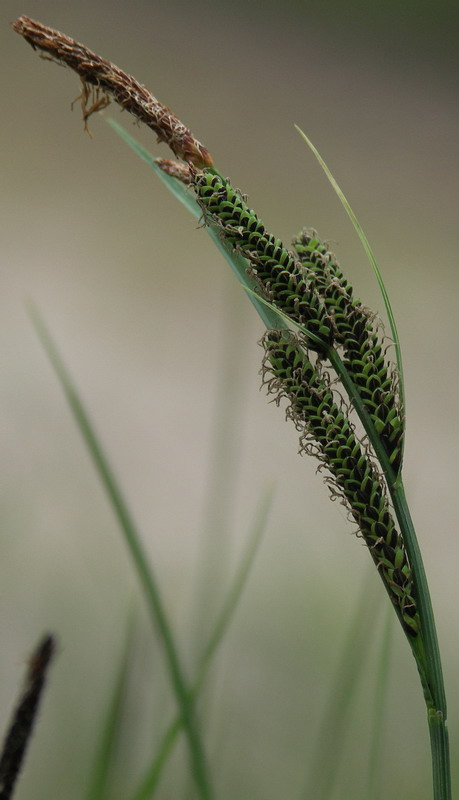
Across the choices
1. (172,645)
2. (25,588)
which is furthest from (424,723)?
(172,645)

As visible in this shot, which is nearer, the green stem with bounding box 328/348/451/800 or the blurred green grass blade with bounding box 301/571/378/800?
the green stem with bounding box 328/348/451/800

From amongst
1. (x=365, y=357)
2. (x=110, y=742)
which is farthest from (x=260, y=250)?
(x=110, y=742)

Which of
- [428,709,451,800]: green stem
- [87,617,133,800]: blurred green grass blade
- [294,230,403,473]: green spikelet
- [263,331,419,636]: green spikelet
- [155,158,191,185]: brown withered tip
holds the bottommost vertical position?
[87,617,133,800]: blurred green grass blade

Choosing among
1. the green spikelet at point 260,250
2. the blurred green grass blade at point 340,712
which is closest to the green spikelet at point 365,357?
the green spikelet at point 260,250

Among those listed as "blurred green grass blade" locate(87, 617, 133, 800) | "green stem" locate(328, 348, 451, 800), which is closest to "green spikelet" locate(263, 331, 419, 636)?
"green stem" locate(328, 348, 451, 800)

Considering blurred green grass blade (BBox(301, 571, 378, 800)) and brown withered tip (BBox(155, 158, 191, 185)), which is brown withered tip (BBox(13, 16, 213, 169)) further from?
blurred green grass blade (BBox(301, 571, 378, 800))

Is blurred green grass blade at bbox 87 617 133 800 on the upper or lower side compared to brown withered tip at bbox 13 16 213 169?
lower

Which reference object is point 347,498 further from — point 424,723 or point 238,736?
point 424,723

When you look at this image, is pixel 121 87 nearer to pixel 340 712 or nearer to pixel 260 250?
pixel 260 250
